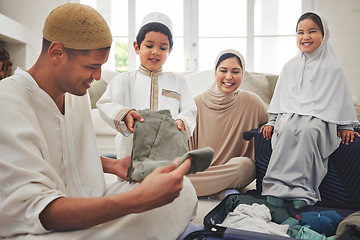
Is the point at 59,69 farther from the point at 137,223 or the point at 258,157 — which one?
the point at 258,157

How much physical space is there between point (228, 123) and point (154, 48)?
88 cm

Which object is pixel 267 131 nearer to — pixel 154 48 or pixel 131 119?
pixel 154 48

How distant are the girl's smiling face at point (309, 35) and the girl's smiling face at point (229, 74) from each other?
18.0 inches

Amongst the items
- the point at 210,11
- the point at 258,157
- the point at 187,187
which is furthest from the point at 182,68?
the point at 187,187

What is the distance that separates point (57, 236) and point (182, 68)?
4075 mm

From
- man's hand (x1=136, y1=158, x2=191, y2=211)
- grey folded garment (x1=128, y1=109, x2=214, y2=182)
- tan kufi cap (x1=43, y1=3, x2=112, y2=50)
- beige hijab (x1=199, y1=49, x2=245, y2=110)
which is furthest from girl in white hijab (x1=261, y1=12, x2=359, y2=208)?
tan kufi cap (x1=43, y1=3, x2=112, y2=50)

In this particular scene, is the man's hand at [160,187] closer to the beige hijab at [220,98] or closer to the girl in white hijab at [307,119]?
the girl in white hijab at [307,119]

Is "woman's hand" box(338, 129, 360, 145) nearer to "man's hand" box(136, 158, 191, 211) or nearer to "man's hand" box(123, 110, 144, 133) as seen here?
"man's hand" box(123, 110, 144, 133)

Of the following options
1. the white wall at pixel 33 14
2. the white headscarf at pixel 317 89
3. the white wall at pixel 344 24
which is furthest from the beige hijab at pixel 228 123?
the white wall at pixel 33 14

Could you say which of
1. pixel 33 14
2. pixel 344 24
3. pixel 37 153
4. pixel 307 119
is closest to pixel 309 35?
pixel 307 119

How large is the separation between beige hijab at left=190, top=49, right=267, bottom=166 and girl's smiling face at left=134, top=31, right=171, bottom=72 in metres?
0.74

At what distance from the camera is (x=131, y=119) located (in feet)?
4.38

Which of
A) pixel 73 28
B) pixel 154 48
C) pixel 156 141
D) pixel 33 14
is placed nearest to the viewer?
pixel 73 28

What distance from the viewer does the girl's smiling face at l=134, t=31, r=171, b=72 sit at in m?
1.70
